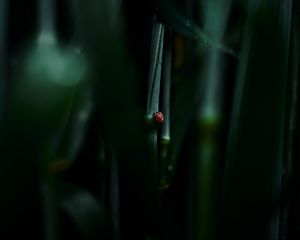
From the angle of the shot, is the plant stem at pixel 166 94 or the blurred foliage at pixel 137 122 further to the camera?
the plant stem at pixel 166 94

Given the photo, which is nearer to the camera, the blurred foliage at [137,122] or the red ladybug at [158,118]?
the blurred foliage at [137,122]

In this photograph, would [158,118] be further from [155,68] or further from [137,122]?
[137,122]

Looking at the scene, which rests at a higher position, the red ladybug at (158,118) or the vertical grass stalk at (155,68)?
the vertical grass stalk at (155,68)

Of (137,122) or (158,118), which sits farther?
(158,118)

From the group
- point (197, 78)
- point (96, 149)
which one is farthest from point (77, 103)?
point (96, 149)

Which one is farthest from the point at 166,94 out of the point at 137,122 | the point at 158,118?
the point at 137,122

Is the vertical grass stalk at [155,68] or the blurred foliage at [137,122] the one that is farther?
the vertical grass stalk at [155,68]

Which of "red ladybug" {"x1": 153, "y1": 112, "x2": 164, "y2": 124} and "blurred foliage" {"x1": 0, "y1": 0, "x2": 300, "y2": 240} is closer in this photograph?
"blurred foliage" {"x1": 0, "y1": 0, "x2": 300, "y2": 240}

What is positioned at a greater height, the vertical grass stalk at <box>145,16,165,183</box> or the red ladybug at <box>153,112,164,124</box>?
the vertical grass stalk at <box>145,16,165,183</box>

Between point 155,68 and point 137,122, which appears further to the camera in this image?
point 155,68

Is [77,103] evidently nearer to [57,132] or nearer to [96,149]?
[57,132]

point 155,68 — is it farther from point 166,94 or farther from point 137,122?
point 137,122
